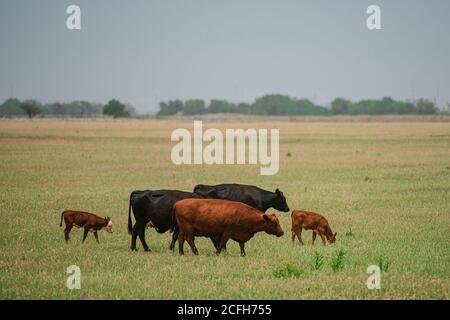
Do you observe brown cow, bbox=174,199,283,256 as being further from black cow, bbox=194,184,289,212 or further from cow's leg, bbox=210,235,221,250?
black cow, bbox=194,184,289,212

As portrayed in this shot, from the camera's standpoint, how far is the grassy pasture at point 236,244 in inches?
486

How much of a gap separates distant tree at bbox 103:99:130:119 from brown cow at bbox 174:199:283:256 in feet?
566

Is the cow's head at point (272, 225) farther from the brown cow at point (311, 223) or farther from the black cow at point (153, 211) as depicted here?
the brown cow at point (311, 223)

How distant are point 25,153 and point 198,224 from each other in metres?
33.2

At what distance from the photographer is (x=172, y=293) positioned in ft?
39.1

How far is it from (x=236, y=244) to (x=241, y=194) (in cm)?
151

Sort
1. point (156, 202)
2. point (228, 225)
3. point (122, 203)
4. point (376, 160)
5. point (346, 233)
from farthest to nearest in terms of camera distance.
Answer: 1. point (376, 160)
2. point (122, 203)
3. point (346, 233)
4. point (156, 202)
5. point (228, 225)

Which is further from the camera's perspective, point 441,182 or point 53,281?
point 441,182

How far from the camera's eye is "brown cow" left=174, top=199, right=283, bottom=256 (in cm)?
1476

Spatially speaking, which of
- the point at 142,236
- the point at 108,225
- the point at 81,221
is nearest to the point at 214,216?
the point at 142,236

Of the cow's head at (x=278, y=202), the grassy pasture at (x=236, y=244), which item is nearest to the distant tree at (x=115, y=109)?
the grassy pasture at (x=236, y=244)
